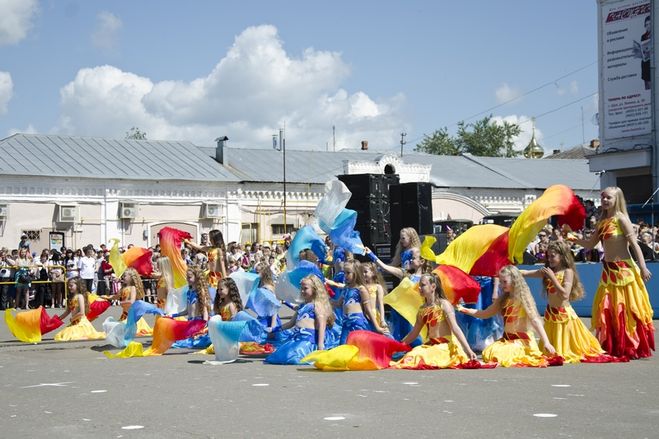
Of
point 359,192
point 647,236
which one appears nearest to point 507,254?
point 359,192

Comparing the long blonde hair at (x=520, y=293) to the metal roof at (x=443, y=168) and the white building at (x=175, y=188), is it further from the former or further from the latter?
the metal roof at (x=443, y=168)

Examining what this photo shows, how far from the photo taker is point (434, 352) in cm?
1149

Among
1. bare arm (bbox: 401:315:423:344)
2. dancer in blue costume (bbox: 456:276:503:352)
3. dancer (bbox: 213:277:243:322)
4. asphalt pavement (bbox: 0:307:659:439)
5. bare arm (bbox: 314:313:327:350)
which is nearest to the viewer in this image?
asphalt pavement (bbox: 0:307:659:439)

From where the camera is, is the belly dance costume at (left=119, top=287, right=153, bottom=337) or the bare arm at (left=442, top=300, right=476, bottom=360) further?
the belly dance costume at (left=119, top=287, right=153, bottom=337)

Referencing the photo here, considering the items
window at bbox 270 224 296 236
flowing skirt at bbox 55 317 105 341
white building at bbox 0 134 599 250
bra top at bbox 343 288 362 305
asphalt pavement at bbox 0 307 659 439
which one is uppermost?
white building at bbox 0 134 599 250

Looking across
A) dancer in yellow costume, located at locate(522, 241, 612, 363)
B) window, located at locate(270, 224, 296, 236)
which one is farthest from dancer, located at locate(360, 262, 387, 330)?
window, located at locate(270, 224, 296, 236)

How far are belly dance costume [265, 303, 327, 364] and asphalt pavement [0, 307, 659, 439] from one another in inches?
13.3

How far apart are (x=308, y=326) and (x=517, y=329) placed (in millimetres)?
2726

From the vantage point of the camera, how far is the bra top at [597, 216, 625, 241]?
12062 millimetres

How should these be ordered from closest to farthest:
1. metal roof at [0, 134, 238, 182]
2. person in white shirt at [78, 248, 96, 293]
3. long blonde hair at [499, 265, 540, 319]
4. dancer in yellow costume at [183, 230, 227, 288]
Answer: long blonde hair at [499, 265, 540, 319] → dancer in yellow costume at [183, 230, 227, 288] → person in white shirt at [78, 248, 96, 293] → metal roof at [0, 134, 238, 182]

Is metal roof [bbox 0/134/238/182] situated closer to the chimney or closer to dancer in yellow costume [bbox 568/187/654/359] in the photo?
the chimney

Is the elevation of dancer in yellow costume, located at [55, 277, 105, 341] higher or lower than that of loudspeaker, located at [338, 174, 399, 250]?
lower

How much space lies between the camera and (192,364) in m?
12.7

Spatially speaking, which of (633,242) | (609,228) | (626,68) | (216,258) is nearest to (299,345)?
(609,228)
